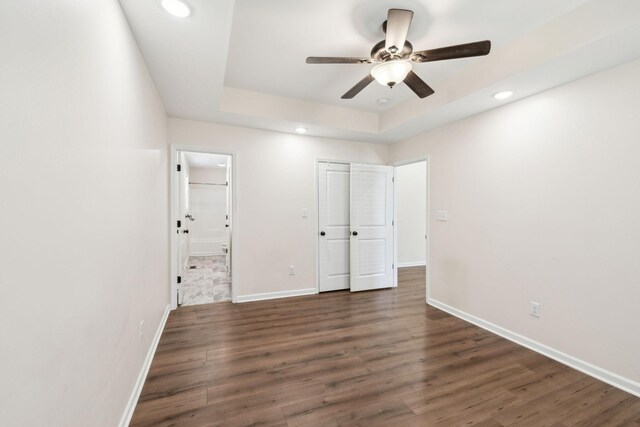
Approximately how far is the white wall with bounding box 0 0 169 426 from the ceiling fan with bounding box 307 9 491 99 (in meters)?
1.36

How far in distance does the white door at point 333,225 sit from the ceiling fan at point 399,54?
216 cm

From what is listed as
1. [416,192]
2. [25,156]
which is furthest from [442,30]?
[416,192]


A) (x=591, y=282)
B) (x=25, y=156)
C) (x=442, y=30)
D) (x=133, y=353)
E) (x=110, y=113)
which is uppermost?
(x=442, y=30)

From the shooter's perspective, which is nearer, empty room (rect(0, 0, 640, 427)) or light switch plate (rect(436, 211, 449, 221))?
empty room (rect(0, 0, 640, 427))

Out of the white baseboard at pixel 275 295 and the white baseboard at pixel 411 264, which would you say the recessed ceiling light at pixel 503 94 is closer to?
the white baseboard at pixel 275 295

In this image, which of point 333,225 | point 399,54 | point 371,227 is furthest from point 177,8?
point 371,227

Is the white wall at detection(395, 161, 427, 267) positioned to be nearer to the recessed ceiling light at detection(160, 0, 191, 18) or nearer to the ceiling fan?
the ceiling fan

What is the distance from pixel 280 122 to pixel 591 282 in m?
3.54

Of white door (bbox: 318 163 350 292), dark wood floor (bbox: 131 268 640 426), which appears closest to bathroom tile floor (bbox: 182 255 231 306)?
dark wood floor (bbox: 131 268 640 426)

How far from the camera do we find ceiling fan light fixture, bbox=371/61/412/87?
2.03 metres

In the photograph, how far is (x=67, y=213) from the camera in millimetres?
965

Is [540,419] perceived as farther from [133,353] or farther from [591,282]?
[133,353]

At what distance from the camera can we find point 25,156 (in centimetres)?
73

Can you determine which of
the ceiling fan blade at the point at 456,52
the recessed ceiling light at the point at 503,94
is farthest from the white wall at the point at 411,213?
the ceiling fan blade at the point at 456,52
